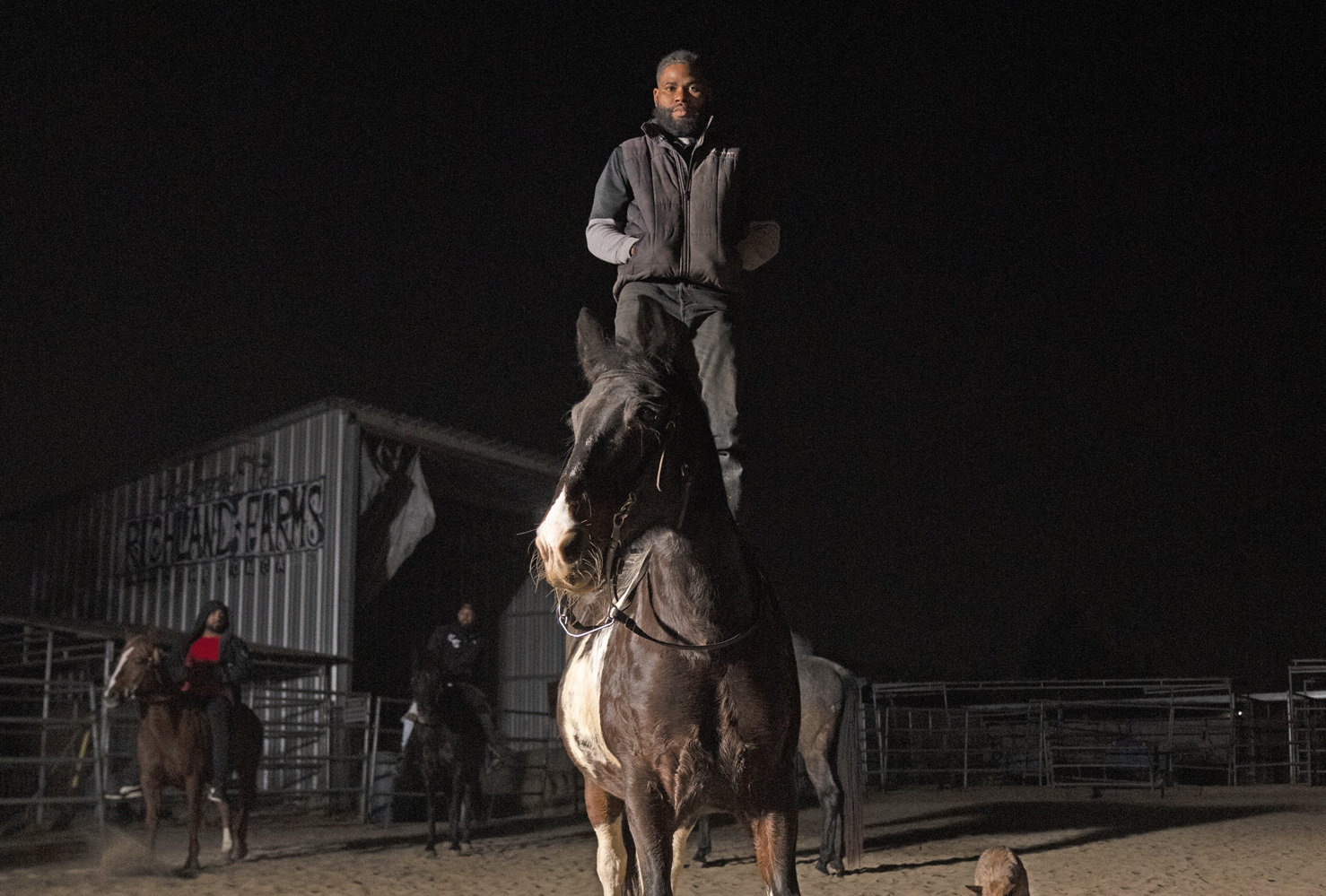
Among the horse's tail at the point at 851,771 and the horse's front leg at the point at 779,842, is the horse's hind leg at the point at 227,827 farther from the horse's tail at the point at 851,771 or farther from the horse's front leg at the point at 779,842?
the horse's front leg at the point at 779,842

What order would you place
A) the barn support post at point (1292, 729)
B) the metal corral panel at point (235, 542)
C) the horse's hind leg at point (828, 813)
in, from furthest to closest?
the barn support post at point (1292, 729)
the metal corral panel at point (235, 542)
the horse's hind leg at point (828, 813)

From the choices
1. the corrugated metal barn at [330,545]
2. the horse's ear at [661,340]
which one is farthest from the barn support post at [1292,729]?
the horse's ear at [661,340]

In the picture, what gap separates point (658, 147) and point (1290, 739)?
69.3 ft

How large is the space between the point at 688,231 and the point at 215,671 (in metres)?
8.23

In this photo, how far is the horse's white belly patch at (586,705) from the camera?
3270mm

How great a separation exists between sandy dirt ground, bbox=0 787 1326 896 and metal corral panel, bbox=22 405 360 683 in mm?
4803

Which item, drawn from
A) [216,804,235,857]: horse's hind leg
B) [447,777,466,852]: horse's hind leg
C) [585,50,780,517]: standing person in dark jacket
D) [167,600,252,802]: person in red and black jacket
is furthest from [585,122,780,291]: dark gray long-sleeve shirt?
[447,777,466,852]: horse's hind leg

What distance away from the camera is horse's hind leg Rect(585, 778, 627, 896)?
4.04m

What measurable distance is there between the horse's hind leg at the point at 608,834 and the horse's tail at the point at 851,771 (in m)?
5.17

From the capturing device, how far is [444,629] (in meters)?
12.3

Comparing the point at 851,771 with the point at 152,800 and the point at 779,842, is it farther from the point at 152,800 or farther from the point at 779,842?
the point at 779,842

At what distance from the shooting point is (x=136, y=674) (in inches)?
388

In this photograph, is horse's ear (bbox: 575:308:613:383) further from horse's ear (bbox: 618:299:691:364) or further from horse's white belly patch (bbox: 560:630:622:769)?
horse's white belly patch (bbox: 560:630:622:769)

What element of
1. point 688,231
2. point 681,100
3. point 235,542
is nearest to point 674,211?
point 688,231
